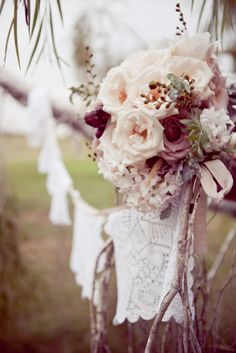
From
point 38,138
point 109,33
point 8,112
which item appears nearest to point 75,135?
point 38,138

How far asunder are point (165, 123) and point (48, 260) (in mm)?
4511

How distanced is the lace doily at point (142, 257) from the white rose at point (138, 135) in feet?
0.42

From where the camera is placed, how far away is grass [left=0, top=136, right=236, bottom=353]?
10.9 ft

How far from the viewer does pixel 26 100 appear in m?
2.09

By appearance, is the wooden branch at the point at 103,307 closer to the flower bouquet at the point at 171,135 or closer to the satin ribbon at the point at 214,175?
the flower bouquet at the point at 171,135

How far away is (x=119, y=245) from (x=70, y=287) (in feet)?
12.4

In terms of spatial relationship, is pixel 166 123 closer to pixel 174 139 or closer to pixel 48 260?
pixel 174 139

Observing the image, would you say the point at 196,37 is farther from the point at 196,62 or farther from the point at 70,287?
the point at 70,287

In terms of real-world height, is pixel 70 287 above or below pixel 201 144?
below

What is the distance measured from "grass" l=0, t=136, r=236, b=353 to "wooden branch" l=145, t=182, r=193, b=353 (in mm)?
1385

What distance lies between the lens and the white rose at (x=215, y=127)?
84 cm

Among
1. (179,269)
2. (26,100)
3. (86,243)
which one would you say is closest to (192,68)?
(179,269)

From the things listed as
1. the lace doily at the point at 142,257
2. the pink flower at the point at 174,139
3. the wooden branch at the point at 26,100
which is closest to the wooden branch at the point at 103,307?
the lace doily at the point at 142,257

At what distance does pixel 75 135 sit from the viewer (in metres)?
2.23
